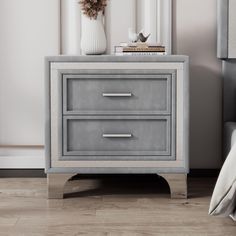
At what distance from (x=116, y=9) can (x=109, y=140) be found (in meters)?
0.79

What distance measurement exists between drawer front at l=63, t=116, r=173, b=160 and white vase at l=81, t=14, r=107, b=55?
1.25 feet

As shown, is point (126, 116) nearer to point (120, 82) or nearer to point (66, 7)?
point (120, 82)

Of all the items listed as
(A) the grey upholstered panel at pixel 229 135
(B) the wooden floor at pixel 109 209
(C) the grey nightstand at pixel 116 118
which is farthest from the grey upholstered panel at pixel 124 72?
(A) the grey upholstered panel at pixel 229 135

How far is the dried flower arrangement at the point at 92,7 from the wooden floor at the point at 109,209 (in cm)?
84

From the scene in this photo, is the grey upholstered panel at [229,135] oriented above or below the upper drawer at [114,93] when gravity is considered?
below

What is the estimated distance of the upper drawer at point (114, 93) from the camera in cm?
268

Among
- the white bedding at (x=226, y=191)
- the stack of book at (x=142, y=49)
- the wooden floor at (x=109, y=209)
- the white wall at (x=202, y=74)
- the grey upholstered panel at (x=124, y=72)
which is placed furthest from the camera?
the white wall at (x=202, y=74)

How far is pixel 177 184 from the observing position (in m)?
2.71

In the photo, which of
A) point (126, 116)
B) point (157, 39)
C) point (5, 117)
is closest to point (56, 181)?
point (126, 116)

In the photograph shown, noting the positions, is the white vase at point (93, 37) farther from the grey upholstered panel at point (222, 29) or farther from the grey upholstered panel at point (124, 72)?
the grey upholstered panel at point (222, 29)

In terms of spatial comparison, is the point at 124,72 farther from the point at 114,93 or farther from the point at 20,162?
the point at 20,162

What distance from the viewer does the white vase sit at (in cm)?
287

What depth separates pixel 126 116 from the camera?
2.68m

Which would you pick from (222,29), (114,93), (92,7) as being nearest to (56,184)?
(114,93)
